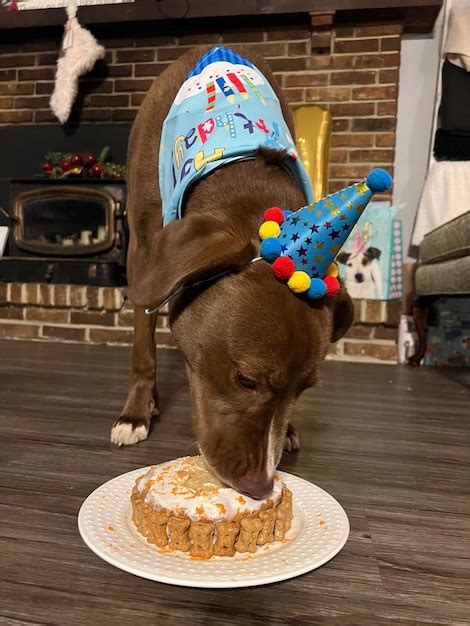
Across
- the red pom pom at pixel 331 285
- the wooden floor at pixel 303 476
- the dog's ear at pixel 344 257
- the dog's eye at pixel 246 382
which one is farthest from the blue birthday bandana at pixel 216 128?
the dog's ear at pixel 344 257

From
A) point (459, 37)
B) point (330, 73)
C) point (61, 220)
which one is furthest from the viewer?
point (61, 220)

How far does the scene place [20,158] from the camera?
14.7 ft

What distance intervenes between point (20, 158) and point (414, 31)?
2930 mm

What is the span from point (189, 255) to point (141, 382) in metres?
0.81

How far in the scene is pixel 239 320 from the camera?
1250 millimetres

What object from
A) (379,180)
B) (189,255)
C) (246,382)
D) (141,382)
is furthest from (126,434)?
(379,180)

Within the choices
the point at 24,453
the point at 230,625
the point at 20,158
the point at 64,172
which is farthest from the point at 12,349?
the point at 230,625

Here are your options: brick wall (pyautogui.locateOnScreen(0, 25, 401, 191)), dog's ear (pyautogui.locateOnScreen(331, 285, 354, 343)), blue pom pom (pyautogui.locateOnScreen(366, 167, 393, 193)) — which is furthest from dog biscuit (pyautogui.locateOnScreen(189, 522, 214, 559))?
brick wall (pyautogui.locateOnScreen(0, 25, 401, 191))

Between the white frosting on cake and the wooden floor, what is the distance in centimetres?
13

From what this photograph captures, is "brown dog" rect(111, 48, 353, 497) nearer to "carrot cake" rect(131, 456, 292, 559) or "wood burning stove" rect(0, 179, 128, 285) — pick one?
"carrot cake" rect(131, 456, 292, 559)

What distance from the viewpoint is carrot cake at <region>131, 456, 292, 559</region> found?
1046 millimetres

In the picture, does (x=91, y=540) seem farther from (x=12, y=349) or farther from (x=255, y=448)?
(x=12, y=349)

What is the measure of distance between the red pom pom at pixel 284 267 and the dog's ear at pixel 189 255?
9 cm

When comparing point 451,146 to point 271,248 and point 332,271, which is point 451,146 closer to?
point 332,271
